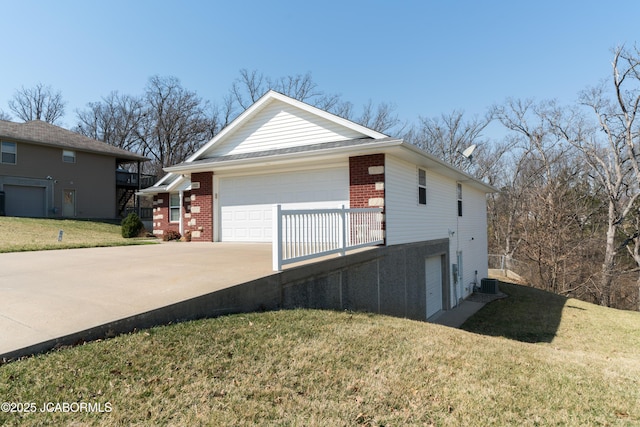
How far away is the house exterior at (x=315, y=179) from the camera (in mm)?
9156

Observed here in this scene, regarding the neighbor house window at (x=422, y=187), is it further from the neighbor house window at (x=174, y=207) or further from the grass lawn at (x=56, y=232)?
the neighbor house window at (x=174, y=207)

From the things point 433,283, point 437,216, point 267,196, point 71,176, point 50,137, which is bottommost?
point 433,283

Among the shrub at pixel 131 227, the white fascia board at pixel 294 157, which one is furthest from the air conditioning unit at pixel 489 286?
the shrub at pixel 131 227

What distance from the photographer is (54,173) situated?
22172mm

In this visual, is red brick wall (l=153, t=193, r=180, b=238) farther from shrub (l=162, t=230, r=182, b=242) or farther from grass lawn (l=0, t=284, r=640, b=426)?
grass lawn (l=0, t=284, r=640, b=426)

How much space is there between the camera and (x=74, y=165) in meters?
23.3

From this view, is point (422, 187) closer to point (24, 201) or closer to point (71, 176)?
point (71, 176)

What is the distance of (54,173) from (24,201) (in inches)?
92.1

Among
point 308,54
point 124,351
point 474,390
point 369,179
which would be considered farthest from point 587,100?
point 124,351

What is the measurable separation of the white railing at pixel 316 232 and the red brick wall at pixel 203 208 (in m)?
6.12

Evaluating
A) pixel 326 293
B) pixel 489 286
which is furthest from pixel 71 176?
pixel 489 286

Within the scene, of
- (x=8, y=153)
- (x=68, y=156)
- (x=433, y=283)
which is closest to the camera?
(x=433, y=283)

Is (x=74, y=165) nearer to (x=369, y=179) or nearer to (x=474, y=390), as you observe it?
(x=369, y=179)

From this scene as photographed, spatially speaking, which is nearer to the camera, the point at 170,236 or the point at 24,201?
the point at 170,236
